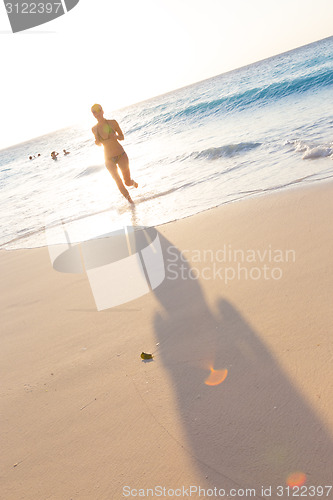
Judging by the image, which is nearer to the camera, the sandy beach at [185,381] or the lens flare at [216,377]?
the sandy beach at [185,381]

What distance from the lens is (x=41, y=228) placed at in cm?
682

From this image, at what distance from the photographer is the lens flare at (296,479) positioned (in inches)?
55.7

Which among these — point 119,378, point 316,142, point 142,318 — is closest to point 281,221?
point 142,318

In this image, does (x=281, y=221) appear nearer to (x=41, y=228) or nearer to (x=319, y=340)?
(x=319, y=340)

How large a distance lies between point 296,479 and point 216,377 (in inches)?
26.2

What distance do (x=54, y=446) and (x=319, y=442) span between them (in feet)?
4.27

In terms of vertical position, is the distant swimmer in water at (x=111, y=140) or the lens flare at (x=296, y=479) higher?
the distant swimmer in water at (x=111, y=140)
